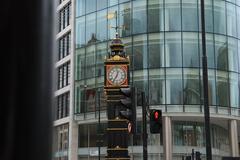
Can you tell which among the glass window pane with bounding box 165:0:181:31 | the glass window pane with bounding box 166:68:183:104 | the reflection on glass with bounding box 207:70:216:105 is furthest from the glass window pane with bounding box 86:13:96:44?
the reflection on glass with bounding box 207:70:216:105

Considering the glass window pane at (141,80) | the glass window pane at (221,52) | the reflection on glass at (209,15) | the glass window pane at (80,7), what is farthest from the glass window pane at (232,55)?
the glass window pane at (80,7)

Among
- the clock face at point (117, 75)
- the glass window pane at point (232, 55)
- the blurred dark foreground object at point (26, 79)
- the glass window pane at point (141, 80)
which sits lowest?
the blurred dark foreground object at point (26, 79)

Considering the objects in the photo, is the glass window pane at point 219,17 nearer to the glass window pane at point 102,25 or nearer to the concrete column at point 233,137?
the concrete column at point 233,137

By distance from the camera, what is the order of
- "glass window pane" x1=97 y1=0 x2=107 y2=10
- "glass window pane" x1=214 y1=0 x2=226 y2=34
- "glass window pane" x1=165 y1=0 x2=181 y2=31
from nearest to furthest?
1. "glass window pane" x1=165 y1=0 x2=181 y2=31
2. "glass window pane" x1=214 y1=0 x2=226 y2=34
3. "glass window pane" x1=97 y1=0 x2=107 y2=10

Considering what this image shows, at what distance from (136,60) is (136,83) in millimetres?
2384

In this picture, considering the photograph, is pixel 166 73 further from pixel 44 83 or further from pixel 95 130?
pixel 44 83

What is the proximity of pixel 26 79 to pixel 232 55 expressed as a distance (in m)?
54.4

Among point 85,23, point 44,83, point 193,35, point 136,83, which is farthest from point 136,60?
point 44,83

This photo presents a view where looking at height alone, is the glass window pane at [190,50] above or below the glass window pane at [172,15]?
below

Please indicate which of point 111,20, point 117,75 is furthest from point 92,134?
point 117,75

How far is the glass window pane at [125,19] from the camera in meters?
54.9

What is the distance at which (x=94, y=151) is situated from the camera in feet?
188

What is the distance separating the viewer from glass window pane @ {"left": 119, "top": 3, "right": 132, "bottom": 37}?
5486 cm

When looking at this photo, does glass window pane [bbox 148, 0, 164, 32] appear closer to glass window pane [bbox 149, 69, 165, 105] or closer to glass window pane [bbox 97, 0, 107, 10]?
glass window pane [bbox 149, 69, 165, 105]
